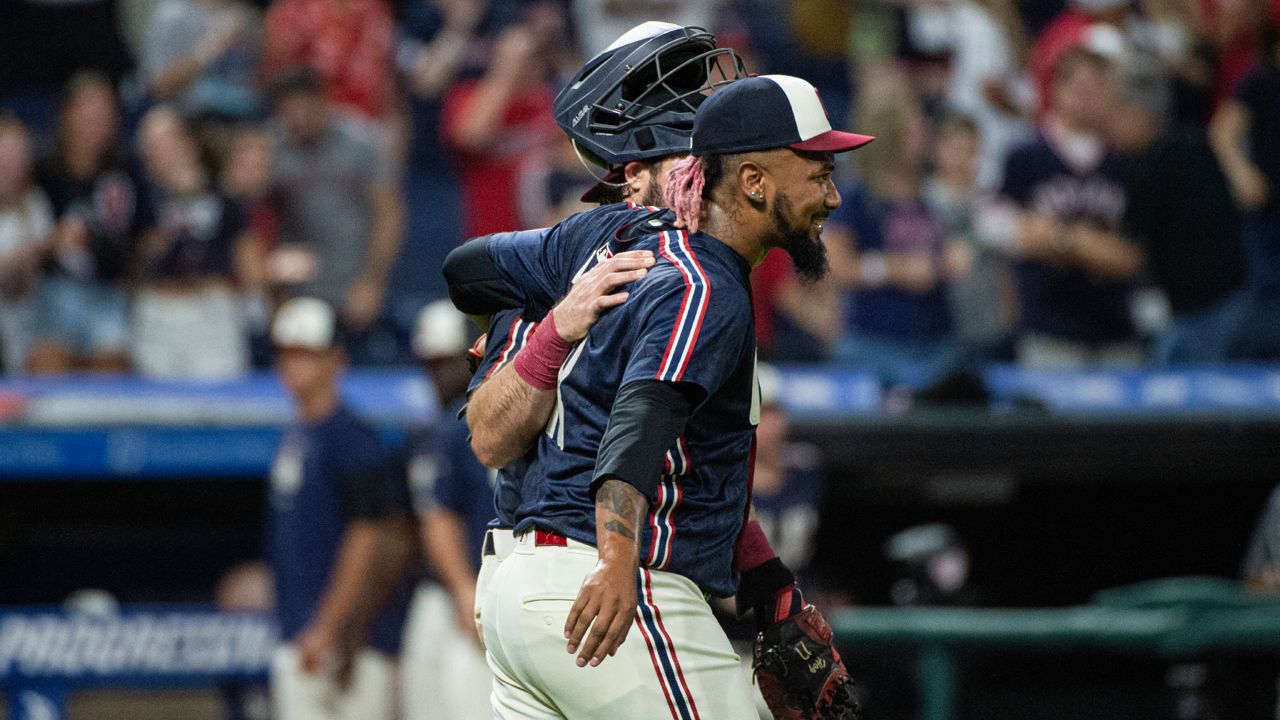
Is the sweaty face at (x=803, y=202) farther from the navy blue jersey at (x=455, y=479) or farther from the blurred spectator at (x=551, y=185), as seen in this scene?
the blurred spectator at (x=551, y=185)

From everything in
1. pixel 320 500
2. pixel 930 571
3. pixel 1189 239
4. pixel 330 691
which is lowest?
pixel 930 571

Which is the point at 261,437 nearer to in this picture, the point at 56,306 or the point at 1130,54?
the point at 56,306

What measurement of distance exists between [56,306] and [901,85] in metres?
3.79

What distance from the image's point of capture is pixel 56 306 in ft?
22.3

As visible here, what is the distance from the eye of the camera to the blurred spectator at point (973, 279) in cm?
707

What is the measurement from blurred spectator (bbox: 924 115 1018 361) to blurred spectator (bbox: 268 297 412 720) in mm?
2657

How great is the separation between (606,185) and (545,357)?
50cm

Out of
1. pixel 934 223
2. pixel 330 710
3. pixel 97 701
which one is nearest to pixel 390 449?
pixel 330 710

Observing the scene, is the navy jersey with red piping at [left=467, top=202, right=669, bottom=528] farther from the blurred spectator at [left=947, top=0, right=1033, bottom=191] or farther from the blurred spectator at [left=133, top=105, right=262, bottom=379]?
the blurred spectator at [left=947, top=0, right=1033, bottom=191]

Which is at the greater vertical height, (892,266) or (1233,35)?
(1233,35)

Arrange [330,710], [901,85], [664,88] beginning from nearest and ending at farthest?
[664,88] → [330,710] → [901,85]

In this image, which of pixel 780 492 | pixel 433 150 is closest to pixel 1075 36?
pixel 780 492

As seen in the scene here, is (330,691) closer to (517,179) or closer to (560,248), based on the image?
(517,179)

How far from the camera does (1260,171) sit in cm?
694
